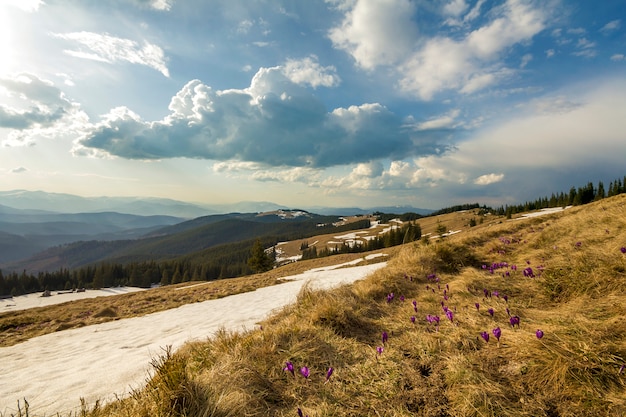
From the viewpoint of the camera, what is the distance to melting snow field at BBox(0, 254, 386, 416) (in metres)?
4.13

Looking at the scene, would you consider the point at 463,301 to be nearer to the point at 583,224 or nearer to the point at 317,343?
the point at 317,343

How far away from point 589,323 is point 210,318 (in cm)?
966

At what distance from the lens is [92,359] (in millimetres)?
6188

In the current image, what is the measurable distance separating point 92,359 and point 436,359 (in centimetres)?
754

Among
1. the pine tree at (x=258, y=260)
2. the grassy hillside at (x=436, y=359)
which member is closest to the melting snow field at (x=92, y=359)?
the grassy hillside at (x=436, y=359)

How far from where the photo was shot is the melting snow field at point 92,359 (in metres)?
4.13

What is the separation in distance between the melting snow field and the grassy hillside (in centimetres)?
160

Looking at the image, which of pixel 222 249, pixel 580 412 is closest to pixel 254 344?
pixel 580 412

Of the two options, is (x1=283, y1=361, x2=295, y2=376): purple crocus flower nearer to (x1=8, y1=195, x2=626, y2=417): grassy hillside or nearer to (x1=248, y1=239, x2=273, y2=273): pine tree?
(x1=8, y1=195, x2=626, y2=417): grassy hillside

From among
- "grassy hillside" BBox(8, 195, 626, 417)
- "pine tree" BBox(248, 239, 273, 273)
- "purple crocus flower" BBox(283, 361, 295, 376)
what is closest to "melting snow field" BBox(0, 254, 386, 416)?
"grassy hillside" BBox(8, 195, 626, 417)

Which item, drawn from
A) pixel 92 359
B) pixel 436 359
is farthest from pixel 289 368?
pixel 92 359

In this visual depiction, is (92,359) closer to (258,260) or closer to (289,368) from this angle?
(289,368)

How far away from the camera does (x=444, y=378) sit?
275 centimetres

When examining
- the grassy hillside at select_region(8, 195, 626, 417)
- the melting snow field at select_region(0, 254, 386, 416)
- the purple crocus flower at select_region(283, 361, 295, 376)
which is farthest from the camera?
the melting snow field at select_region(0, 254, 386, 416)
